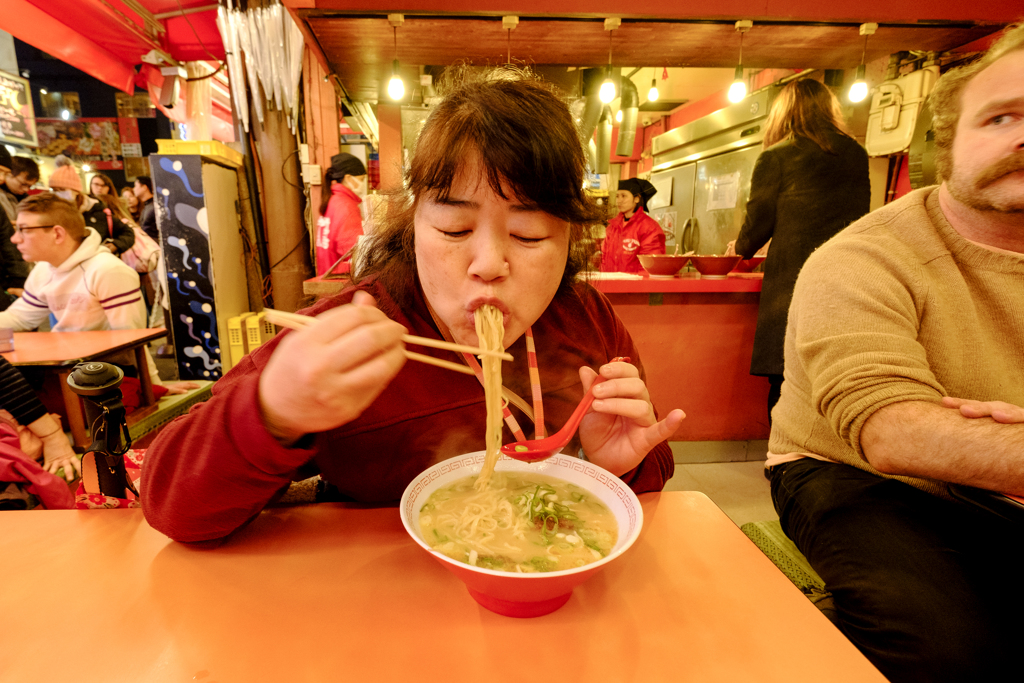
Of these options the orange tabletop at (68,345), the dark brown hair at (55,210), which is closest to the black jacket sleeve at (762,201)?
the orange tabletop at (68,345)

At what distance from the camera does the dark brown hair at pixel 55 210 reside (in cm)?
350

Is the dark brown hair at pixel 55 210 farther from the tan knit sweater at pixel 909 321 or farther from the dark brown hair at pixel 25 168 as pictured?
the tan knit sweater at pixel 909 321

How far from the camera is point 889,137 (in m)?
4.76

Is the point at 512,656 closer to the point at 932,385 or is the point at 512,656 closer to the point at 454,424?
the point at 454,424

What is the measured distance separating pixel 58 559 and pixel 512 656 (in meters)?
0.86

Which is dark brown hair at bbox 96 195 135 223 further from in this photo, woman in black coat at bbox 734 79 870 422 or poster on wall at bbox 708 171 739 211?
poster on wall at bbox 708 171 739 211

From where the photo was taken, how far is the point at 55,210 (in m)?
3.54

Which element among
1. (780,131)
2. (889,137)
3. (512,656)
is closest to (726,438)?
(780,131)

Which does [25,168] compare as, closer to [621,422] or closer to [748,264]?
[621,422]

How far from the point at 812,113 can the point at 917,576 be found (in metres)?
3.10

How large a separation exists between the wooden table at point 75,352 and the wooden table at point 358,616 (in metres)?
2.28

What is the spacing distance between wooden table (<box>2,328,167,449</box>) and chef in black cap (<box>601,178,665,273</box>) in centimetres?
434

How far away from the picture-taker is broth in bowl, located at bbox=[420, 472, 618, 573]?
2.76 feet

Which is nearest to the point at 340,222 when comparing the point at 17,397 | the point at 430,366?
the point at 17,397
